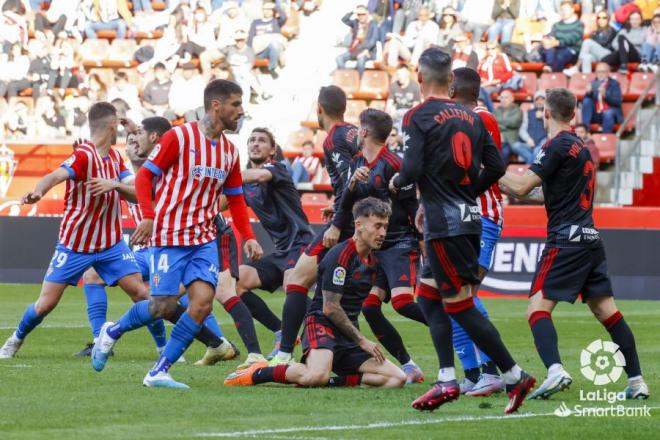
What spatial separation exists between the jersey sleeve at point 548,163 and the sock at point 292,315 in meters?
2.32

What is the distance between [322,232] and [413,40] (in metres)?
17.4

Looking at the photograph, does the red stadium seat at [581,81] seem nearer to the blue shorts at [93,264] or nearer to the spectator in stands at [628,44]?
the spectator in stands at [628,44]

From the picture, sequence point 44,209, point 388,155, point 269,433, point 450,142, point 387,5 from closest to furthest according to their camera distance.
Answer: point 269,433 → point 450,142 → point 388,155 → point 44,209 → point 387,5

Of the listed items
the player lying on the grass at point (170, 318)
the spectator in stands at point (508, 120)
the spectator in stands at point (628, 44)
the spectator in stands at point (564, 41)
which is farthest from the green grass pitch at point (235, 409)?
the spectator in stands at point (564, 41)

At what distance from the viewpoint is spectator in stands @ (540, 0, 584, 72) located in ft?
85.0

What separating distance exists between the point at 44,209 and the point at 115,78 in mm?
7165

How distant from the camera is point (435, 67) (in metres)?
8.02

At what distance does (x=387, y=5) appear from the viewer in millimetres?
28172

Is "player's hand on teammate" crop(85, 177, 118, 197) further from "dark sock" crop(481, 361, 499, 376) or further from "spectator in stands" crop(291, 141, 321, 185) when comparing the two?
"spectator in stands" crop(291, 141, 321, 185)

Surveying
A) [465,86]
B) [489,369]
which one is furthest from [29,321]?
[465,86]

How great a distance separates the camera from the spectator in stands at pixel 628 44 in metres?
25.5

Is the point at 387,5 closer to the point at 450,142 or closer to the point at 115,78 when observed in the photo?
the point at 115,78

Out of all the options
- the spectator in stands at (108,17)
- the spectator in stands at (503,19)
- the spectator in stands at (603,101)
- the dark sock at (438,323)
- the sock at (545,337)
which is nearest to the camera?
the dark sock at (438,323)

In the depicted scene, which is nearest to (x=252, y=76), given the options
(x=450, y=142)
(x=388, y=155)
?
(x=388, y=155)
